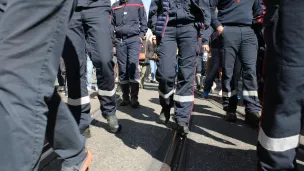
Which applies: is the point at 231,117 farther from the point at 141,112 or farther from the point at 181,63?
the point at 141,112

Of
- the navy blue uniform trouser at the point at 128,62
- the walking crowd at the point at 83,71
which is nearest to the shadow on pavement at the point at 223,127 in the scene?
the walking crowd at the point at 83,71

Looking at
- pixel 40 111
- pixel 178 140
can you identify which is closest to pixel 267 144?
pixel 40 111

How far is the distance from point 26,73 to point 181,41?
7.80 feet

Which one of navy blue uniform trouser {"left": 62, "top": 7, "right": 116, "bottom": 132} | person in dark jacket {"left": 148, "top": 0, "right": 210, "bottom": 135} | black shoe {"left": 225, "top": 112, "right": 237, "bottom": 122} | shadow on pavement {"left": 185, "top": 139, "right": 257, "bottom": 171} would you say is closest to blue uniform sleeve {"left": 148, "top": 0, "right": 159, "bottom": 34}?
person in dark jacket {"left": 148, "top": 0, "right": 210, "bottom": 135}

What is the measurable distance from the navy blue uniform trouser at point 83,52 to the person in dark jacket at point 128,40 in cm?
245

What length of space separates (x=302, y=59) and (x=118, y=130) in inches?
93.5

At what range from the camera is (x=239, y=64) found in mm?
4305

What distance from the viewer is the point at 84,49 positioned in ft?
10.0

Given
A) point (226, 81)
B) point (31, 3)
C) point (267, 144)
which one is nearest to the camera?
point (31, 3)

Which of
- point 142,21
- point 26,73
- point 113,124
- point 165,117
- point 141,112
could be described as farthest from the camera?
point 142,21

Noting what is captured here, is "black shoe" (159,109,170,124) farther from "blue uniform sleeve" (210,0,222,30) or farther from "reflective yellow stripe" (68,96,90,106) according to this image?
"blue uniform sleeve" (210,0,222,30)

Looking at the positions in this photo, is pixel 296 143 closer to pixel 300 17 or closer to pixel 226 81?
pixel 300 17

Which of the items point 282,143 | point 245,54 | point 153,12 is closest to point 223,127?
point 245,54

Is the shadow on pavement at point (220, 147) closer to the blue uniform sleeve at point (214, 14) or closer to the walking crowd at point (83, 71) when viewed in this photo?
the walking crowd at point (83, 71)
